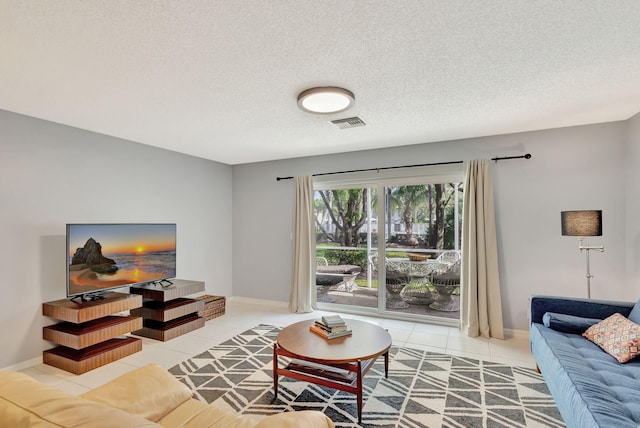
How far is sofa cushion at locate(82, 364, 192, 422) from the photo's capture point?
1492 mm

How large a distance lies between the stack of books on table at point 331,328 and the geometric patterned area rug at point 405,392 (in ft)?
1.46

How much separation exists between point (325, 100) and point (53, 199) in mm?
3039

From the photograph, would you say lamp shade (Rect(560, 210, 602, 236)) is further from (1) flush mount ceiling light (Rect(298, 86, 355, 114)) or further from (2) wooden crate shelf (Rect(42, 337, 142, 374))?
(2) wooden crate shelf (Rect(42, 337, 142, 374))

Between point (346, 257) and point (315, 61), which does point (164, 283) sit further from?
point (315, 61)

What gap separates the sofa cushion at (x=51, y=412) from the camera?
2.79 feet

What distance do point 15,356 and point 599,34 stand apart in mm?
5268

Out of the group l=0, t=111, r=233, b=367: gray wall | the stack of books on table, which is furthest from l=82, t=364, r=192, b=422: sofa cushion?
l=0, t=111, r=233, b=367: gray wall

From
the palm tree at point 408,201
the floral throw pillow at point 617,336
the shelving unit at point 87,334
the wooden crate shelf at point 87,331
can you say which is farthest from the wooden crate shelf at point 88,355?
the floral throw pillow at point 617,336

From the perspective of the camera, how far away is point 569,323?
268 cm

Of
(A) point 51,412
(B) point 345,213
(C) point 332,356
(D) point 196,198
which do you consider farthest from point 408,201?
(A) point 51,412

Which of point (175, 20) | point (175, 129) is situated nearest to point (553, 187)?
point (175, 20)

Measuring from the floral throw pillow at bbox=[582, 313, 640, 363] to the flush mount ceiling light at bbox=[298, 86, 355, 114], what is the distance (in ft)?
8.79

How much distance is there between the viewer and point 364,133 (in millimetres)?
3809

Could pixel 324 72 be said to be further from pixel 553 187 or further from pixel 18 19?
pixel 553 187
